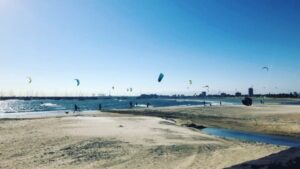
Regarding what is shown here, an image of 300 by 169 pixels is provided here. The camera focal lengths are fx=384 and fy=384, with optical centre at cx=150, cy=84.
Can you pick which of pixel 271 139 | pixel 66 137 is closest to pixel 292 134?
pixel 271 139

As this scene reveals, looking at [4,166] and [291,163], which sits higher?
[291,163]

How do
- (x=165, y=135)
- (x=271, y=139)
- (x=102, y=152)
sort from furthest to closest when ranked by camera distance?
(x=271, y=139) < (x=165, y=135) < (x=102, y=152)

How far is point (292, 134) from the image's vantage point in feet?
92.2

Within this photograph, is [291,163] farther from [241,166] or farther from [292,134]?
[292,134]

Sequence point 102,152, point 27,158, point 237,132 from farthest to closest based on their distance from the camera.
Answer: point 237,132 → point 102,152 → point 27,158

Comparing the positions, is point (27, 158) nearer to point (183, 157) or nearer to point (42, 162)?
point (42, 162)

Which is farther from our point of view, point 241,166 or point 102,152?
point 102,152

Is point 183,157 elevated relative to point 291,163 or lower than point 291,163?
lower

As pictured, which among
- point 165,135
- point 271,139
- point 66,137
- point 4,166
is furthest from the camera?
point 271,139

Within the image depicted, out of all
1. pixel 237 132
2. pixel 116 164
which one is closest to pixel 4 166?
pixel 116 164

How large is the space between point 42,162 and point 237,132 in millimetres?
19148

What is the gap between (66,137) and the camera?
22.2m

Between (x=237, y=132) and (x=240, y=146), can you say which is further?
(x=237, y=132)

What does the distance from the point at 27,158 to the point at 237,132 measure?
750 inches
